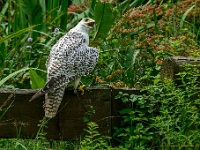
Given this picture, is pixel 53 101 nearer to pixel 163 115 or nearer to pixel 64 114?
pixel 64 114

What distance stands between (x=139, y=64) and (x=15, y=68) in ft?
4.10

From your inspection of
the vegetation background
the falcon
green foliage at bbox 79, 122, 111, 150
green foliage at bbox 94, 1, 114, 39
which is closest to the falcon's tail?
the falcon

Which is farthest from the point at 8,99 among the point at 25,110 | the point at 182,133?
the point at 182,133

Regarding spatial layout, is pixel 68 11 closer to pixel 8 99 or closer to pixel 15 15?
pixel 15 15

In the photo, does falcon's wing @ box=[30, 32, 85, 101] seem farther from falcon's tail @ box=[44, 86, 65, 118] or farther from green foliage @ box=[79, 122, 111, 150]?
green foliage @ box=[79, 122, 111, 150]

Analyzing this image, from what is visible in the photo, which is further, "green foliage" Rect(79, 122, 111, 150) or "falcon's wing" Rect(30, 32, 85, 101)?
"falcon's wing" Rect(30, 32, 85, 101)

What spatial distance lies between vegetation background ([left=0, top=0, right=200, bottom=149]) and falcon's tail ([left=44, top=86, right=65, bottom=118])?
211 millimetres

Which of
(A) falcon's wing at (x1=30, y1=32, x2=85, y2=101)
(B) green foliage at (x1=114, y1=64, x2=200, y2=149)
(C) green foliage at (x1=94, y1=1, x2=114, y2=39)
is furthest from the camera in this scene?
(C) green foliage at (x1=94, y1=1, x2=114, y2=39)

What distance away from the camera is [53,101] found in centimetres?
531

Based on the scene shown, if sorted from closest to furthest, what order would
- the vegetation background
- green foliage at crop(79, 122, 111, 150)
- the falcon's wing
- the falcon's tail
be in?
green foliage at crop(79, 122, 111, 150) → the vegetation background → the falcon's tail → the falcon's wing

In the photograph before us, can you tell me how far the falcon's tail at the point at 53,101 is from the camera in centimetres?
526

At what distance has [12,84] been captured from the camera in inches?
265

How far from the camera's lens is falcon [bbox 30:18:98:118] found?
530cm

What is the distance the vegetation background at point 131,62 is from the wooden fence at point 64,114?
81 mm
